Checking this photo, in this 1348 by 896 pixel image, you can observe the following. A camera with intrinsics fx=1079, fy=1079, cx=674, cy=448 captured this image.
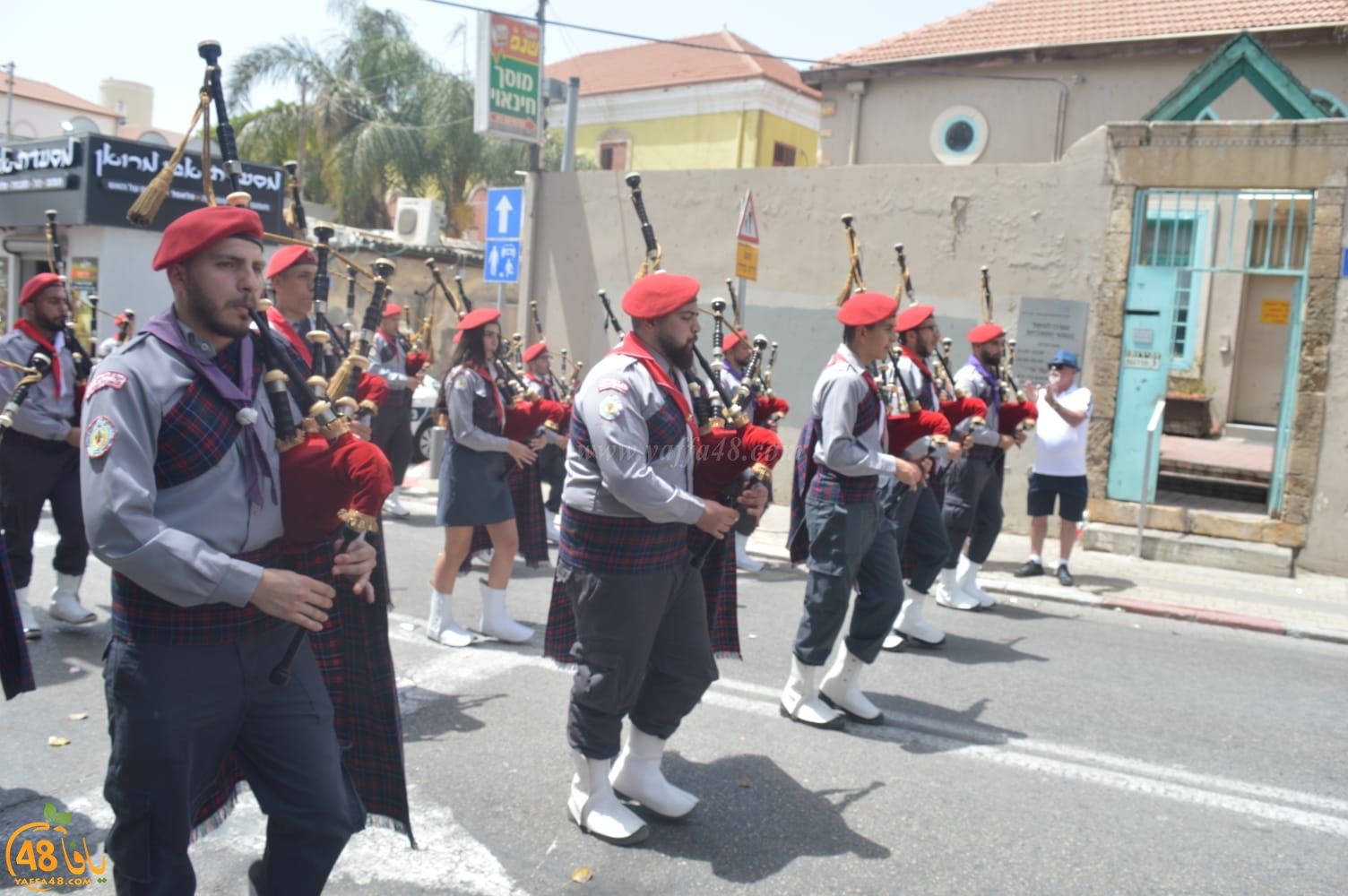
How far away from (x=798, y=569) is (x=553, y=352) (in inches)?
223

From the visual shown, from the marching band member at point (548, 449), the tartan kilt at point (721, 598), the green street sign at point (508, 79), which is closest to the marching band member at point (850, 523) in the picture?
the tartan kilt at point (721, 598)

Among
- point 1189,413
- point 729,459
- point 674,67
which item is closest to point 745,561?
point 729,459

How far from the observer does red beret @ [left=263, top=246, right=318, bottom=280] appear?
381 cm

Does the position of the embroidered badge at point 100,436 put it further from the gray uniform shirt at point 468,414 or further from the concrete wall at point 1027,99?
the concrete wall at point 1027,99

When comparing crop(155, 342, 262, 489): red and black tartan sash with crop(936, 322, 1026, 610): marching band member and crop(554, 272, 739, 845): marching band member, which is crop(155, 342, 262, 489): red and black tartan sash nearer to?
crop(554, 272, 739, 845): marching band member

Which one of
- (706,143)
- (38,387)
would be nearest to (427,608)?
(38,387)

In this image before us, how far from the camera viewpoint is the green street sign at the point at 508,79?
13.3m

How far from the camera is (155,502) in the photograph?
2.39 metres

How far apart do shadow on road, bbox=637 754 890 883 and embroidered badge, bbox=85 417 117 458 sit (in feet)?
7.78

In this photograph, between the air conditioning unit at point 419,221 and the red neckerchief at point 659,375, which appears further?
the air conditioning unit at point 419,221

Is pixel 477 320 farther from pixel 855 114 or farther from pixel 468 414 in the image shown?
pixel 855 114

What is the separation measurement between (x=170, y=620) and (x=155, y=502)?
0.28 m

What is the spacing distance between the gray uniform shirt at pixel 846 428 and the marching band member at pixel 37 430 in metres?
3.95

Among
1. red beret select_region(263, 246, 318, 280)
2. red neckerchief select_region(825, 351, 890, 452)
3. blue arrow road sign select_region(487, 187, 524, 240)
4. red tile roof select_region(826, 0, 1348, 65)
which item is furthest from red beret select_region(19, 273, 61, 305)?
red tile roof select_region(826, 0, 1348, 65)
